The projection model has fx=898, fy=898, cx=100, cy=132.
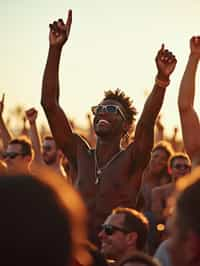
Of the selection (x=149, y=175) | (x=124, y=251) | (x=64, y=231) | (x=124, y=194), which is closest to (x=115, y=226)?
(x=124, y=251)

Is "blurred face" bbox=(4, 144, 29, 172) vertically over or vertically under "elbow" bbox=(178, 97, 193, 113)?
under

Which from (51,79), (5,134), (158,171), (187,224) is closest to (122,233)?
(51,79)

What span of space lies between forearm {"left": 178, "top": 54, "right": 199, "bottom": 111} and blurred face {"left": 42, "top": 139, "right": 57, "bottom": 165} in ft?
13.1

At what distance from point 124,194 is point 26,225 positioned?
204 inches

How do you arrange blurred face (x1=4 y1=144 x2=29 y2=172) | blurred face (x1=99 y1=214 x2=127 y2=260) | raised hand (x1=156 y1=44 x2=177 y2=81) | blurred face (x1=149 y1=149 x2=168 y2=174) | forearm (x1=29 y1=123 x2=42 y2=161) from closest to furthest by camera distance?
blurred face (x1=99 y1=214 x2=127 y2=260)
raised hand (x1=156 y1=44 x2=177 y2=81)
blurred face (x1=4 y1=144 x2=29 y2=172)
blurred face (x1=149 y1=149 x2=168 y2=174)
forearm (x1=29 y1=123 x2=42 y2=161)

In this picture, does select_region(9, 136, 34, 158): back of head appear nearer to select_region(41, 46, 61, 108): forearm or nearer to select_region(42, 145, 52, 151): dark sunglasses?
select_region(42, 145, 52, 151): dark sunglasses

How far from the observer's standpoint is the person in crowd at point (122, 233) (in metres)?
5.99

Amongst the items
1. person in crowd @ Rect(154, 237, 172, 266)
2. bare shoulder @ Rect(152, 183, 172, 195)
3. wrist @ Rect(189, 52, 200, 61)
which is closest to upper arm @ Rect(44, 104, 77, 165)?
wrist @ Rect(189, 52, 200, 61)

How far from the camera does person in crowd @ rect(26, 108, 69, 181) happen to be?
11.1 m

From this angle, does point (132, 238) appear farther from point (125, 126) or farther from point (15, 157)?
point (15, 157)

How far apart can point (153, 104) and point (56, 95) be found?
90 centimetres

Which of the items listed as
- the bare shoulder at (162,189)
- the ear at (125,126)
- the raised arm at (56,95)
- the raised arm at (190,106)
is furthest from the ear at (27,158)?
the raised arm at (190,106)

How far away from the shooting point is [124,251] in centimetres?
602

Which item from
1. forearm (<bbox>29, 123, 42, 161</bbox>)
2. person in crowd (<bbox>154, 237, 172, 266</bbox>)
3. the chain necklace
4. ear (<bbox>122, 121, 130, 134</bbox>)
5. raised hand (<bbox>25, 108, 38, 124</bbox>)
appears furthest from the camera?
forearm (<bbox>29, 123, 42, 161</bbox>)
